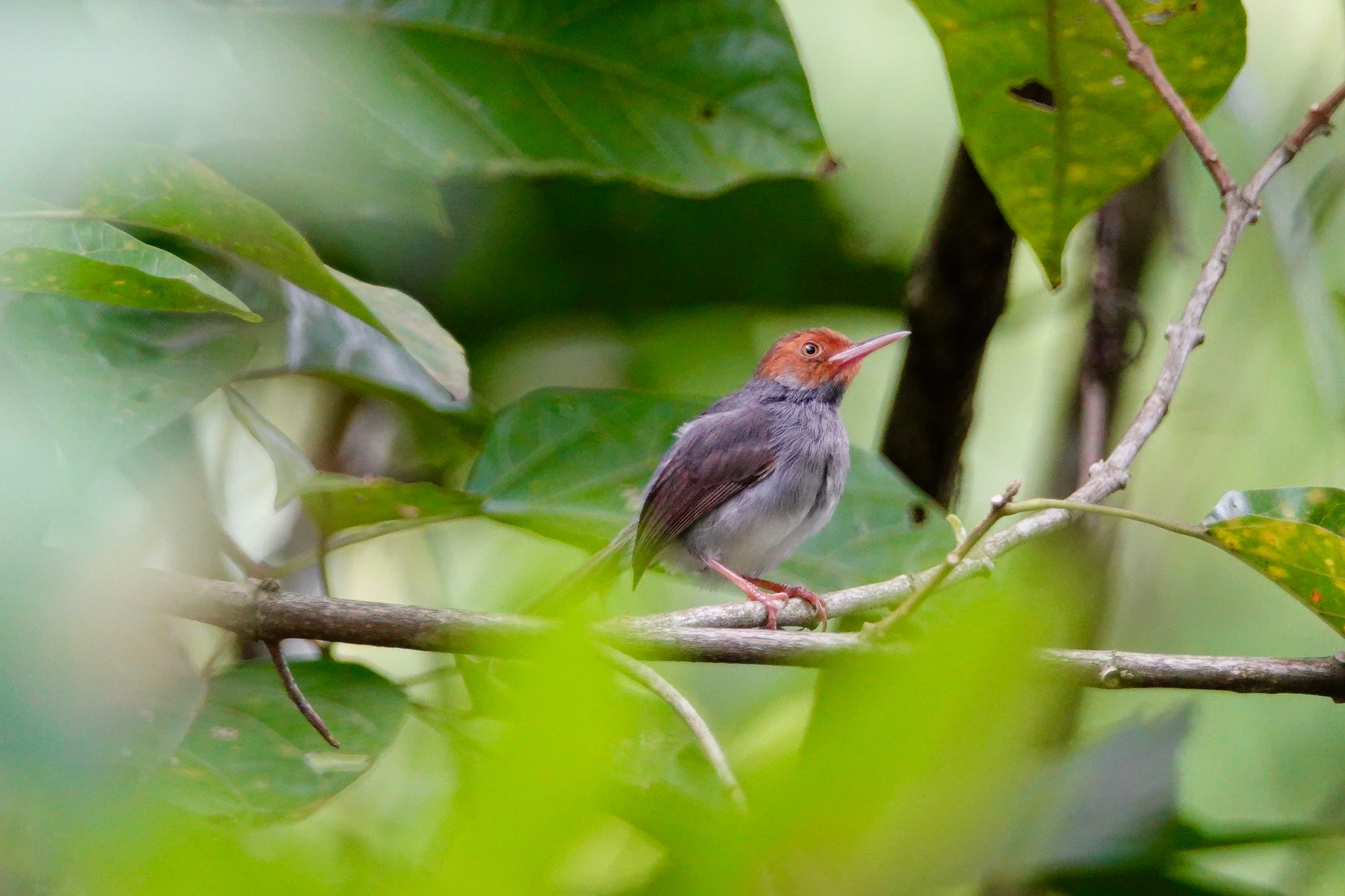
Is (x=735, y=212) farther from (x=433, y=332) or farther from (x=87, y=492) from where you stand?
(x=87, y=492)

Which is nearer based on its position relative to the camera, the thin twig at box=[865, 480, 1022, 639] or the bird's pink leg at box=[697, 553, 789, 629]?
the thin twig at box=[865, 480, 1022, 639]

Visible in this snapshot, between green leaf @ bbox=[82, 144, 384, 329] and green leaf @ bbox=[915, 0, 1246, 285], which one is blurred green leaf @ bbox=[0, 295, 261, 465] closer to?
green leaf @ bbox=[82, 144, 384, 329]

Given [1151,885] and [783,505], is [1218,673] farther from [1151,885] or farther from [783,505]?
[783,505]

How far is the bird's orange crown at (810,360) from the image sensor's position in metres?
4.44

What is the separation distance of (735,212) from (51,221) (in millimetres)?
2714

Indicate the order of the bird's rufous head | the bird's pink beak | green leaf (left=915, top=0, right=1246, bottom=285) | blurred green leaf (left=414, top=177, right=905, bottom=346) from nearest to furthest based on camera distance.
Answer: green leaf (left=915, top=0, right=1246, bottom=285), the bird's pink beak, blurred green leaf (left=414, top=177, right=905, bottom=346), the bird's rufous head

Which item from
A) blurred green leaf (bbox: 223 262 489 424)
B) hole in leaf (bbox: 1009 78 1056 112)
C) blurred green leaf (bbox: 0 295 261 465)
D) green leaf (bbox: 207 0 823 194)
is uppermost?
hole in leaf (bbox: 1009 78 1056 112)

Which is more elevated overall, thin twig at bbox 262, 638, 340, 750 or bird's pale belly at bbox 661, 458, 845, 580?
thin twig at bbox 262, 638, 340, 750

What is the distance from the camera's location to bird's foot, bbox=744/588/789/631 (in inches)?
92.2

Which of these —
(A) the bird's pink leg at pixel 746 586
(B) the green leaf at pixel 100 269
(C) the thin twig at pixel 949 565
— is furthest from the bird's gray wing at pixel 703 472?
(B) the green leaf at pixel 100 269

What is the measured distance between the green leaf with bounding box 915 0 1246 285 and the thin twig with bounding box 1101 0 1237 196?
0.64ft

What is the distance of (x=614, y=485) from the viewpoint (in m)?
3.13

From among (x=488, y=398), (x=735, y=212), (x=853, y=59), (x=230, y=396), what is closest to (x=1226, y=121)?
(x=853, y=59)

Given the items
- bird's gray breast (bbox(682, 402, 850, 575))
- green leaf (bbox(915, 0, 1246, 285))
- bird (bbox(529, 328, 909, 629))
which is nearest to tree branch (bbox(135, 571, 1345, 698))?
green leaf (bbox(915, 0, 1246, 285))
